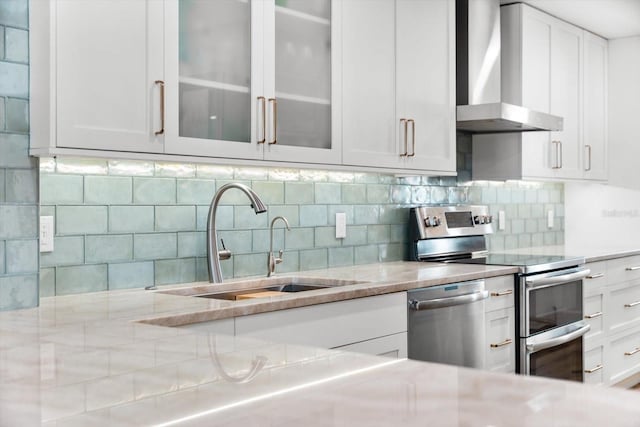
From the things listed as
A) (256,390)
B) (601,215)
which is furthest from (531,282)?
(256,390)

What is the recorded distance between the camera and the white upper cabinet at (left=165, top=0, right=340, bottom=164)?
7.96 ft

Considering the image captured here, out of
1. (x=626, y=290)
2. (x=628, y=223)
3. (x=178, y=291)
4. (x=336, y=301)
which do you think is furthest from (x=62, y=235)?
(x=628, y=223)

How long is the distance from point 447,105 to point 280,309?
5.67 ft

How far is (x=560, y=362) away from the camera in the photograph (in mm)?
3688

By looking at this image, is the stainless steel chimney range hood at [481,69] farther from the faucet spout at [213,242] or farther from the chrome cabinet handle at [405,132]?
the faucet spout at [213,242]

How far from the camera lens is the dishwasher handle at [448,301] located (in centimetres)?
281

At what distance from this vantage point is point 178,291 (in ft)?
8.52

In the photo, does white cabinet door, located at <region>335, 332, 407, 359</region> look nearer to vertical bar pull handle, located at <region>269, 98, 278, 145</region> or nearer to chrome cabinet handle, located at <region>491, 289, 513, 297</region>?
chrome cabinet handle, located at <region>491, 289, 513, 297</region>

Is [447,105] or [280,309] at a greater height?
[447,105]

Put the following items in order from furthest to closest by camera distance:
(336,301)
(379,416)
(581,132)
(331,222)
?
(581,132) → (331,222) → (336,301) → (379,416)

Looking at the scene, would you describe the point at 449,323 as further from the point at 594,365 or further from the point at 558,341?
the point at 594,365

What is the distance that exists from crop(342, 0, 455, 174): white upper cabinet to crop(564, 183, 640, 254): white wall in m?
2.02

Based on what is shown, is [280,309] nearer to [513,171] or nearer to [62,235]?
[62,235]

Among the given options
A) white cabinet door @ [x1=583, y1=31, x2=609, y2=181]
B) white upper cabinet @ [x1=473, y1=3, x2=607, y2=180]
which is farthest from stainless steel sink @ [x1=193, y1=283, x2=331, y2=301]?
white cabinet door @ [x1=583, y1=31, x2=609, y2=181]
